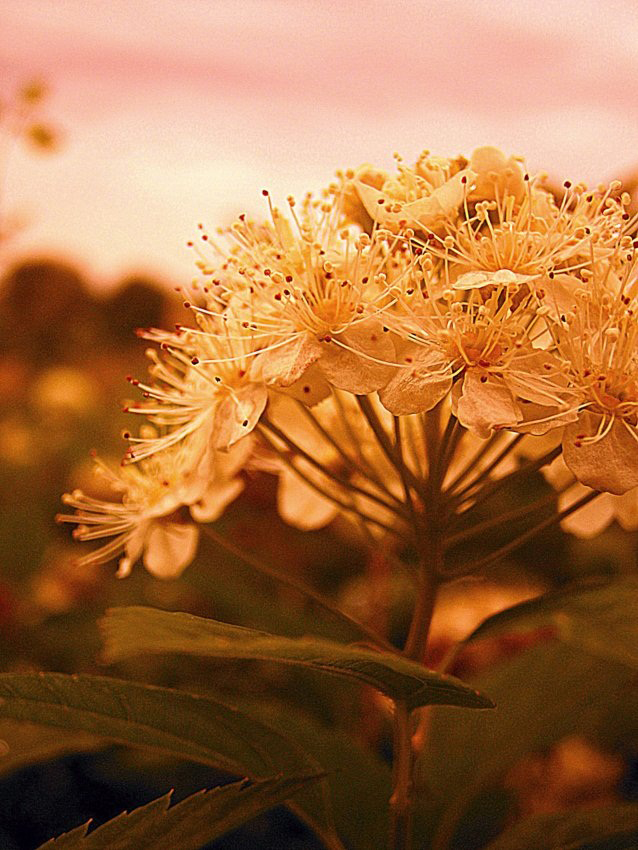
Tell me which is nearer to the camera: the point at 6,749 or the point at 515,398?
the point at 515,398

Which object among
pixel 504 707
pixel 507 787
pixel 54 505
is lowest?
pixel 507 787

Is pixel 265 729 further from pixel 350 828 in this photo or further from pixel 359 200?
pixel 359 200

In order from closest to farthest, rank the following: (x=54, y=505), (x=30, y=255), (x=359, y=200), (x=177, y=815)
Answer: (x=177, y=815), (x=359, y=200), (x=54, y=505), (x=30, y=255)

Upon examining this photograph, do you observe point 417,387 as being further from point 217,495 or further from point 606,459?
point 217,495

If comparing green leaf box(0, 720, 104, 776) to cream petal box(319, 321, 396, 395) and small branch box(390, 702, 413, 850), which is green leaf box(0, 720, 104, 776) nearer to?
small branch box(390, 702, 413, 850)

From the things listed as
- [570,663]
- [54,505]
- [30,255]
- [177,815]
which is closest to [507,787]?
[570,663]

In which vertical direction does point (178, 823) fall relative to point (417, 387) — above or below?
below

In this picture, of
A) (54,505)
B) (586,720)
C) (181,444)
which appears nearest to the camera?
(181,444)

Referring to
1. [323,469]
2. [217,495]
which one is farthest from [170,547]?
[323,469]
